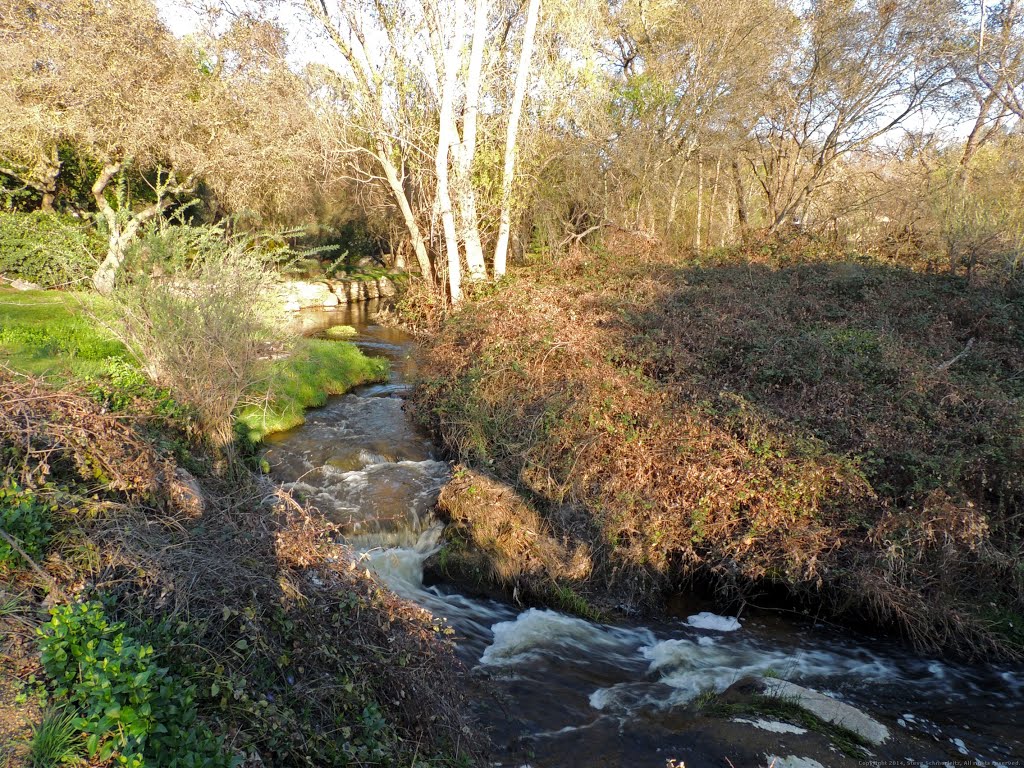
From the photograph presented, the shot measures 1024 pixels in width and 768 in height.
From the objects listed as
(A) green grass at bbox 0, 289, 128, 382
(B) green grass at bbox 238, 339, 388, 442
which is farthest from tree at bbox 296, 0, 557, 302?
(A) green grass at bbox 0, 289, 128, 382

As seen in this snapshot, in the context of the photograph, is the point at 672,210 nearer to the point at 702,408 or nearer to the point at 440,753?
the point at 702,408

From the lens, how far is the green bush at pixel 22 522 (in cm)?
388

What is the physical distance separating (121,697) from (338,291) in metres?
25.6

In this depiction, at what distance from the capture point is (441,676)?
14.3 feet

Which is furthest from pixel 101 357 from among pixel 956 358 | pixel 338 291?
pixel 338 291

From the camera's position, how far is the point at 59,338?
35.1 ft

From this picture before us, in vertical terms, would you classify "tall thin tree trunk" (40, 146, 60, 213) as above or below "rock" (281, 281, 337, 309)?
above

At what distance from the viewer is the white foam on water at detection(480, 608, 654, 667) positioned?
6.12 meters

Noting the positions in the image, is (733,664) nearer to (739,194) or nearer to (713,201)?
(713,201)

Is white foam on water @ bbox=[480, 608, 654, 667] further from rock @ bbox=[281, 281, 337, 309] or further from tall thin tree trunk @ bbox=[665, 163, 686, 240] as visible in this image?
rock @ bbox=[281, 281, 337, 309]

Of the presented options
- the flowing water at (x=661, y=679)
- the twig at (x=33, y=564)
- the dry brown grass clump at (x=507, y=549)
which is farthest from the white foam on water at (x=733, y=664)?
the twig at (x=33, y=564)

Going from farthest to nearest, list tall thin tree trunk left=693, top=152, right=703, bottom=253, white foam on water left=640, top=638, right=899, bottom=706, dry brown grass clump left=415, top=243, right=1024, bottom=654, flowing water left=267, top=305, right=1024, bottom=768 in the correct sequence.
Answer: tall thin tree trunk left=693, top=152, right=703, bottom=253, dry brown grass clump left=415, top=243, right=1024, bottom=654, white foam on water left=640, top=638, right=899, bottom=706, flowing water left=267, top=305, right=1024, bottom=768

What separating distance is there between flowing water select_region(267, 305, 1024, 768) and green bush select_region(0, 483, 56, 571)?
141 inches

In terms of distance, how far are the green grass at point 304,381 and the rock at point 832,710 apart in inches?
314
